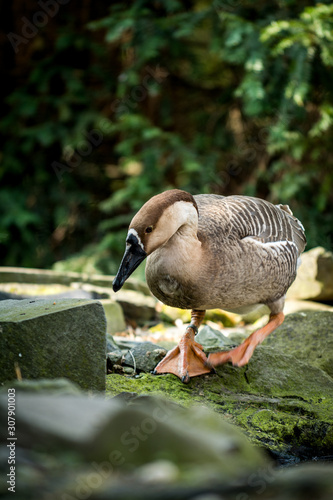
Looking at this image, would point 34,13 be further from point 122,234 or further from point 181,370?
point 181,370

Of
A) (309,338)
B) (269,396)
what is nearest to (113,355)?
(269,396)

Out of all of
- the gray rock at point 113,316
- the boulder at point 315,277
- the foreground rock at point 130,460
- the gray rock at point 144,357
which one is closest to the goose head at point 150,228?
the gray rock at point 144,357

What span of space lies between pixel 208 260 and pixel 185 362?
0.70m

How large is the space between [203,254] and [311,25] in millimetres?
4190

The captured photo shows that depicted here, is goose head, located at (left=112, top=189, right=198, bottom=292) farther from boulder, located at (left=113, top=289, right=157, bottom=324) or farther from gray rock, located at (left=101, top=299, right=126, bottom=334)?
boulder, located at (left=113, top=289, right=157, bottom=324)

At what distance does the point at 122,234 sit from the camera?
8.48 meters

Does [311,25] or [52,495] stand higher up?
[52,495]

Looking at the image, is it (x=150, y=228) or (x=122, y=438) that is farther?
(x=150, y=228)

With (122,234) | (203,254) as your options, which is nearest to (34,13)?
(122,234)

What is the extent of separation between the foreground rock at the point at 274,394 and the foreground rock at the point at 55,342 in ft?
1.24

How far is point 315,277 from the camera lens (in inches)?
257

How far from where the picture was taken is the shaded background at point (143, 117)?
750 centimetres

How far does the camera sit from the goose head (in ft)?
10.7

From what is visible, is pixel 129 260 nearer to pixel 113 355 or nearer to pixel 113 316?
pixel 113 355
